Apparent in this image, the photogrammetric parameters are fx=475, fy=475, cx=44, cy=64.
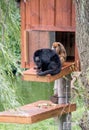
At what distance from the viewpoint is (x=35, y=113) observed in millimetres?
4117

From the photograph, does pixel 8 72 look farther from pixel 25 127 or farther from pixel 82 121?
pixel 25 127

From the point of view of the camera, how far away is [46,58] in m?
4.34

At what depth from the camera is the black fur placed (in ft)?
14.0

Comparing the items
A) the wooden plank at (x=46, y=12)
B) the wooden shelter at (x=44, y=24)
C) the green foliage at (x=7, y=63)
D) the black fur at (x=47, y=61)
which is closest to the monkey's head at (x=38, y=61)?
the black fur at (x=47, y=61)

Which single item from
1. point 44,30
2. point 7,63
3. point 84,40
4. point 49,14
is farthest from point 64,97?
point 7,63

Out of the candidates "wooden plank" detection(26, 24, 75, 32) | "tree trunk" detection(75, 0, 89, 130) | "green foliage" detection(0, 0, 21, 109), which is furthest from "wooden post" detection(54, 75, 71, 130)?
"green foliage" detection(0, 0, 21, 109)

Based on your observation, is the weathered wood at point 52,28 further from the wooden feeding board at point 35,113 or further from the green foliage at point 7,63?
the green foliage at point 7,63

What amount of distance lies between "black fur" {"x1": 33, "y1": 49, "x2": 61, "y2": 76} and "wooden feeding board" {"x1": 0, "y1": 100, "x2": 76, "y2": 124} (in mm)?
372

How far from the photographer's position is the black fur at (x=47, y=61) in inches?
167

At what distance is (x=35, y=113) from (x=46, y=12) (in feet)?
3.81

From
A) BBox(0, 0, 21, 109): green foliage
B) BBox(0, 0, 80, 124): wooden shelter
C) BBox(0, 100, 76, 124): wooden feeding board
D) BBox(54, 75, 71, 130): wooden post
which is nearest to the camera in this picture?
BBox(0, 0, 21, 109): green foliage

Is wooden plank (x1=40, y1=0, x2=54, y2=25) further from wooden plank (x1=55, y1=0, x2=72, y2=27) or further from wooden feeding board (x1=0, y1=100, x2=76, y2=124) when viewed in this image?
wooden feeding board (x1=0, y1=100, x2=76, y2=124)

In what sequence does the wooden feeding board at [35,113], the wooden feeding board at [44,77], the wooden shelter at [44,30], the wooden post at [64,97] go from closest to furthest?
the wooden feeding board at [35,113], the wooden feeding board at [44,77], the wooden shelter at [44,30], the wooden post at [64,97]

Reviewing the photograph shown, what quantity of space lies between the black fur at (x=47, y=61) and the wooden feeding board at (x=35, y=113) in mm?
372
